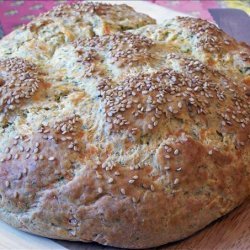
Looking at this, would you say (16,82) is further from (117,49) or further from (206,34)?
(206,34)

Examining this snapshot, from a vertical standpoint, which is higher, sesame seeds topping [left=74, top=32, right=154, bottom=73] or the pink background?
sesame seeds topping [left=74, top=32, right=154, bottom=73]

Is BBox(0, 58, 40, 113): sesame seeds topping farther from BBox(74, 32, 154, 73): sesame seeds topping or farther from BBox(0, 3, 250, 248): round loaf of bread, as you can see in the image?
BBox(74, 32, 154, 73): sesame seeds topping

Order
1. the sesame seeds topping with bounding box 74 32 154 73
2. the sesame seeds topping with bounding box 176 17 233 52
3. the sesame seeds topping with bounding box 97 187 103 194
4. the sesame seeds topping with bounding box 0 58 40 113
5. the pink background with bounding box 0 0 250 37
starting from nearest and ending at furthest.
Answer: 1. the sesame seeds topping with bounding box 97 187 103 194
2. the sesame seeds topping with bounding box 0 58 40 113
3. the sesame seeds topping with bounding box 74 32 154 73
4. the sesame seeds topping with bounding box 176 17 233 52
5. the pink background with bounding box 0 0 250 37

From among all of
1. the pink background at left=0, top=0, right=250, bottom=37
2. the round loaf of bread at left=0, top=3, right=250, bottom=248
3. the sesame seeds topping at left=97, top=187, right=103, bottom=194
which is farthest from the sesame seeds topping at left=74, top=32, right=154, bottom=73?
the pink background at left=0, top=0, right=250, bottom=37

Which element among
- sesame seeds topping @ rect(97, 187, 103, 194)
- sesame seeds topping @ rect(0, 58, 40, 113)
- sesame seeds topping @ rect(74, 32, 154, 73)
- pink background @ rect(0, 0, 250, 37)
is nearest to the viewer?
sesame seeds topping @ rect(97, 187, 103, 194)

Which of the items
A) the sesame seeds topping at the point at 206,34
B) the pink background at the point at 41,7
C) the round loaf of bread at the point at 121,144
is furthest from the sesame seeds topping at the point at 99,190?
the pink background at the point at 41,7

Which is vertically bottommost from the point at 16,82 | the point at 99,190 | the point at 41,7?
the point at 41,7

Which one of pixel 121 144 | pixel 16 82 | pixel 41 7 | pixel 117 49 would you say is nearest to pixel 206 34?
pixel 117 49

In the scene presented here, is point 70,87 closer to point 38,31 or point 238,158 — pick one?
point 38,31

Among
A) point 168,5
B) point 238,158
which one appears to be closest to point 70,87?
point 238,158
